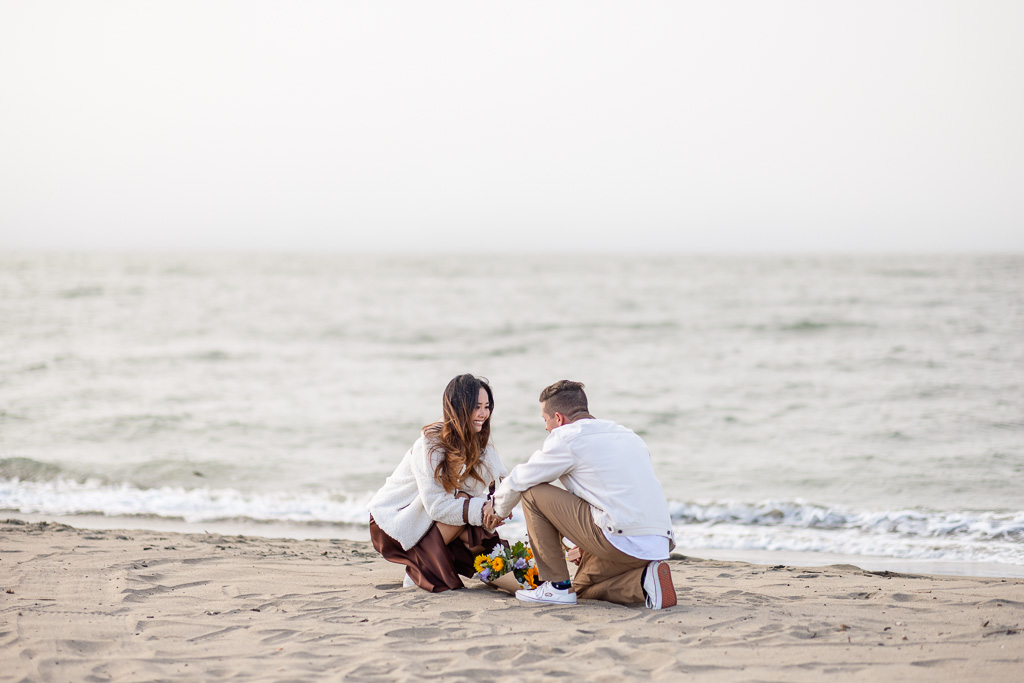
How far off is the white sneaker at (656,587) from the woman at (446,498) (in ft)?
2.82

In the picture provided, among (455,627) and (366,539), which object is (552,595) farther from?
(366,539)

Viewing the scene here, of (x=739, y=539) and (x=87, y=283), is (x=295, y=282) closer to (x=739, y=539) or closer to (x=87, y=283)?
(x=87, y=283)

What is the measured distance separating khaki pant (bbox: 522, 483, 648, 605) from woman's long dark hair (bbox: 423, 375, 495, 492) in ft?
1.33

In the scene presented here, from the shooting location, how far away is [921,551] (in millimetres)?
6008

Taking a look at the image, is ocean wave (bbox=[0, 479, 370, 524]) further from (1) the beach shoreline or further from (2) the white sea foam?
(1) the beach shoreline

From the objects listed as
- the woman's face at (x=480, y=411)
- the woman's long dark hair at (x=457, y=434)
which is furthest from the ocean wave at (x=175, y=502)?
the woman's face at (x=480, y=411)

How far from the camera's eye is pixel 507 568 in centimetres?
421

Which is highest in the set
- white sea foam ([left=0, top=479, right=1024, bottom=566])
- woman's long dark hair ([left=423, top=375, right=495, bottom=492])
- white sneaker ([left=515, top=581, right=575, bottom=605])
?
woman's long dark hair ([left=423, top=375, right=495, bottom=492])

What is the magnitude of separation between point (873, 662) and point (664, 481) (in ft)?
17.7

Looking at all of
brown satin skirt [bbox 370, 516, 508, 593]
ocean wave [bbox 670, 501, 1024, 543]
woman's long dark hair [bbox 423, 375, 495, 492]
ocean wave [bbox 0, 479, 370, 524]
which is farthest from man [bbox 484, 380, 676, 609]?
ocean wave [bbox 0, 479, 370, 524]

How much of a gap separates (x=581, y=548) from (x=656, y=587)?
1.45 feet

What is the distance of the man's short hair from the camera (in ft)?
12.8

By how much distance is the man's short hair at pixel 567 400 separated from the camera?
391 centimetres

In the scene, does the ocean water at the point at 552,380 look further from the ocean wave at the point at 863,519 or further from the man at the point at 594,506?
the man at the point at 594,506
